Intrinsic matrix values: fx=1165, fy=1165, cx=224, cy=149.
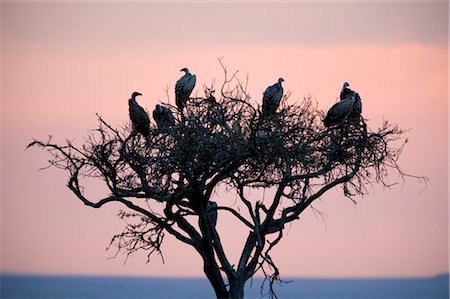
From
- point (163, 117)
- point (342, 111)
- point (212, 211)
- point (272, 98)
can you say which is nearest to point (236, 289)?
point (212, 211)

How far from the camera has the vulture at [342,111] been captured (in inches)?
899

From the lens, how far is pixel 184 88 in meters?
24.1

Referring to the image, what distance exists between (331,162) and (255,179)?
165 centimetres

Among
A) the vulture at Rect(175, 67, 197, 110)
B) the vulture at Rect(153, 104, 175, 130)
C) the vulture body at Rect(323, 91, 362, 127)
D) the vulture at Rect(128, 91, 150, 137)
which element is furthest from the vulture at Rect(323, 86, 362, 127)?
the vulture at Rect(128, 91, 150, 137)

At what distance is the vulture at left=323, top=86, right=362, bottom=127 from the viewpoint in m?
22.8

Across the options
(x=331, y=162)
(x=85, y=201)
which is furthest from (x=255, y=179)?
(x=85, y=201)

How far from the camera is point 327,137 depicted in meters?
23.6

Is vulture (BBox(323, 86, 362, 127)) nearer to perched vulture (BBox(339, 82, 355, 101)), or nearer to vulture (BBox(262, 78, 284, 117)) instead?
perched vulture (BBox(339, 82, 355, 101))

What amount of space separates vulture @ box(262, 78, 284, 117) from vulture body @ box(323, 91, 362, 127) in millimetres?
1021

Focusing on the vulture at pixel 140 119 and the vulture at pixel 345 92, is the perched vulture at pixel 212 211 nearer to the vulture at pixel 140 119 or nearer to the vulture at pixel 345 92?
the vulture at pixel 140 119

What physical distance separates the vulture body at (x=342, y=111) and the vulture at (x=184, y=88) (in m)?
2.92

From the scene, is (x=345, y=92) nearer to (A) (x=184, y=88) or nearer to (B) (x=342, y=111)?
(B) (x=342, y=111)

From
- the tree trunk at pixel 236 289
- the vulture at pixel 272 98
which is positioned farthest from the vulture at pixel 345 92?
the tree trunk at pixel 236 289

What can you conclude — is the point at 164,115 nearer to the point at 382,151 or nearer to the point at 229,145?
the point at 229,145
